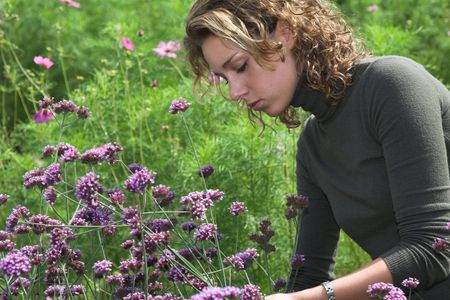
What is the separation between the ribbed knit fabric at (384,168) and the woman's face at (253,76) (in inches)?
2.8

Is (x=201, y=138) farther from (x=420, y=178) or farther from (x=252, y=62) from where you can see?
(x=420, y=178)

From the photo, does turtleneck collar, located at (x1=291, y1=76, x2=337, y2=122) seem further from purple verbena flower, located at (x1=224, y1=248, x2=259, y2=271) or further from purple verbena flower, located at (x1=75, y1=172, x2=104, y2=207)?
purple verbena flower, located at (x1=75, y1=172, x2=104, y2=207)

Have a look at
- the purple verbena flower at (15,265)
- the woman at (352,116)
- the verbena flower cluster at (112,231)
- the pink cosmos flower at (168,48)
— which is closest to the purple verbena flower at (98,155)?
the verbena flower cluster at (112,231)

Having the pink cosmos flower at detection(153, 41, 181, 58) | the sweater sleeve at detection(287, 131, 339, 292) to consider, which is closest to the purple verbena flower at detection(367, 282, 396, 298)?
the sweater sleeve at detection(287, 131, 339, 292)

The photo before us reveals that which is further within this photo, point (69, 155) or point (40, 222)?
point (69, 155)

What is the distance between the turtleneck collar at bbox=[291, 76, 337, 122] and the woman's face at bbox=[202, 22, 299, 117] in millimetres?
31

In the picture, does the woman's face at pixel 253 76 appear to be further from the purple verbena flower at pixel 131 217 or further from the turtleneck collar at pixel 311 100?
the purple verbena flower at pixel 131 217

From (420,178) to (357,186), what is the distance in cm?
26

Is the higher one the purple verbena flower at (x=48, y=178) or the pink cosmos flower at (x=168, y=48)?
the purple verbena flower at (x=48, y=178)

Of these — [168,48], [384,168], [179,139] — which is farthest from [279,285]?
[168,48]

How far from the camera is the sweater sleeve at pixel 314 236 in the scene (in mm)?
2656

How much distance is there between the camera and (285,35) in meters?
2.37

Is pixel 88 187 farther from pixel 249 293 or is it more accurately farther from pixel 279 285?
pixel 279 285

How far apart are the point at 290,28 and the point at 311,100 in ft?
0.64
